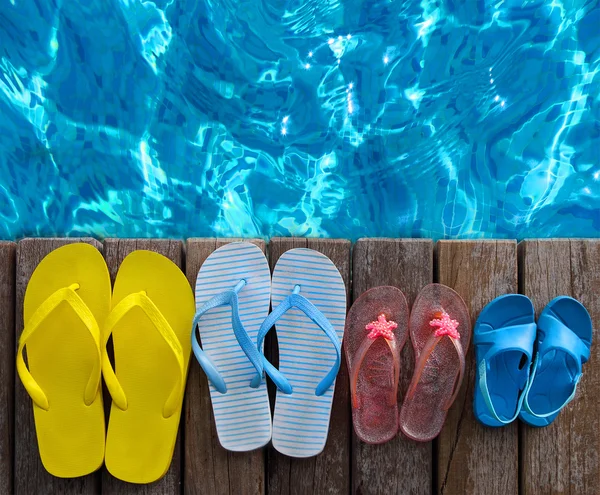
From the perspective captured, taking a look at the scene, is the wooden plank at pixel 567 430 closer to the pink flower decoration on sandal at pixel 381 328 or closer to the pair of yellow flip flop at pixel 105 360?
the pink flower decoration on sandal at pixel 381 328

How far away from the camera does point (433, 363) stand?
1444 millimetres

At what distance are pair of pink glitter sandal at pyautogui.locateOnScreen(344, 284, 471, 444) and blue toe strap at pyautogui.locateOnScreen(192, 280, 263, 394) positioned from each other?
291 mm

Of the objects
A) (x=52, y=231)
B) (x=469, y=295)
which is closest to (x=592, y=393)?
(x=469, y=295)

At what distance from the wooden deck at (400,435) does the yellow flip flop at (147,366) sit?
0.17ft

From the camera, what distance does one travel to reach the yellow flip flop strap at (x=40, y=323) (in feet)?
4.44

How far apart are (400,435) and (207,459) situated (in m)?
0.59

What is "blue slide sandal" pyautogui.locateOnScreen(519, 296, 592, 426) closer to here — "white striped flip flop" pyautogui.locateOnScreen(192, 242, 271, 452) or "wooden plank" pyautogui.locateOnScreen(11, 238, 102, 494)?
"white striped flip flop" pyautogui.locateOnScreen(192, 242, 271, 452)

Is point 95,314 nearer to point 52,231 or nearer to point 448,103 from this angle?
point 52,231

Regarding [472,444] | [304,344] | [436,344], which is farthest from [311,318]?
[472,444]

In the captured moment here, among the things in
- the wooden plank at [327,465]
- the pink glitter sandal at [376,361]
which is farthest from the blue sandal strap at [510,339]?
the wooden plank at [327,465]

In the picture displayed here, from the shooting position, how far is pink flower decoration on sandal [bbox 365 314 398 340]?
1380 millimetres

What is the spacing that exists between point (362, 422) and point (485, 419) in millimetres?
Answer: 361

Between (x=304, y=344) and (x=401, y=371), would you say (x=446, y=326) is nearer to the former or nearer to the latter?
(x=401, y=371)

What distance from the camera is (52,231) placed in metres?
1.57
